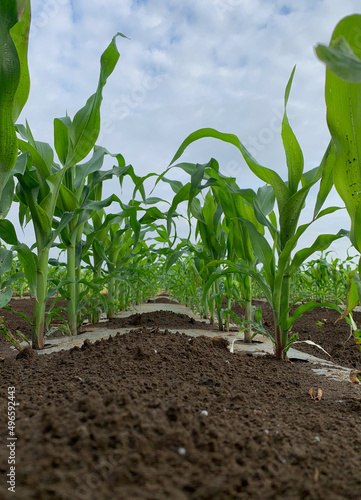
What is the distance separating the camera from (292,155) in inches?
61.6

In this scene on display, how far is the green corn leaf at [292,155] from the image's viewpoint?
153 centimetres

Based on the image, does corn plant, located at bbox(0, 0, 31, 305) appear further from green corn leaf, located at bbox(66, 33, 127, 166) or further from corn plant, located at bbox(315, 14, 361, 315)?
corn plant, located at bbox(315, 14, 361, 315)

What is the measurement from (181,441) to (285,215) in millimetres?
1181

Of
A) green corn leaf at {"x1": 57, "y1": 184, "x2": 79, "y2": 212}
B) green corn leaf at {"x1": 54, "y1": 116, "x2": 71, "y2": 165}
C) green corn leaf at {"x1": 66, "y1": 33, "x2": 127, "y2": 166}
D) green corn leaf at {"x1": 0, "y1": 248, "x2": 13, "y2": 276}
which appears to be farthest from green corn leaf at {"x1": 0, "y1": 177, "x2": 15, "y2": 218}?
green corn leaf at {"x1": 54, "y1": 116, "x2": 71, "y2": 165}

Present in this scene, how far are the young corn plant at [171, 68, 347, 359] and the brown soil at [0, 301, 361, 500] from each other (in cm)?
46

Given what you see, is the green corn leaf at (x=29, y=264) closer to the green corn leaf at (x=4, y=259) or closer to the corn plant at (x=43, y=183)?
the corn plant at (x=43, y=183)

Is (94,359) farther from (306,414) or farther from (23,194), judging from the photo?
(23,194)

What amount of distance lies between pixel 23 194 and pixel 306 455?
198 cm

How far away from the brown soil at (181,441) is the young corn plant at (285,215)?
0.46 m

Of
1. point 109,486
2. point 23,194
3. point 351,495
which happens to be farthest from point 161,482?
point 23,194

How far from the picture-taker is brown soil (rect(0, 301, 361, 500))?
0.53 m
